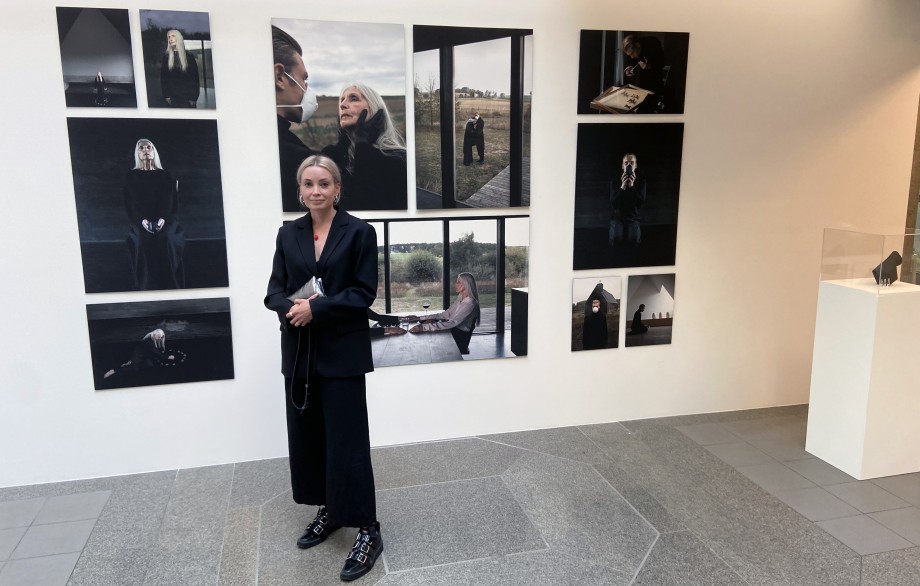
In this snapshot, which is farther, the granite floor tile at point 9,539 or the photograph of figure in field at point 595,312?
the photograph of figure in field at point 595,312

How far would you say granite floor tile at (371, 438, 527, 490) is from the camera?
365cm

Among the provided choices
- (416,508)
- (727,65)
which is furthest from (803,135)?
(416,508)

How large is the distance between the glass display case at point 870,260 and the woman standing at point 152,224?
3.95 metres

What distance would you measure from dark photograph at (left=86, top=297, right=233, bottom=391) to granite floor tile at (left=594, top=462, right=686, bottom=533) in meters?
2.38

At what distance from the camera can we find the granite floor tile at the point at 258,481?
3418 millimetres

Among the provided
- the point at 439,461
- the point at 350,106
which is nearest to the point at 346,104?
the point at 350,106

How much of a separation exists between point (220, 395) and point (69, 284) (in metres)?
1.05

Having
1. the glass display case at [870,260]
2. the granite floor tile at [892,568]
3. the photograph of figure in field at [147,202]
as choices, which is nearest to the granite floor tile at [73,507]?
the photograph of figure in field at [147,202]

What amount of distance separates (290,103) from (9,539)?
268cm

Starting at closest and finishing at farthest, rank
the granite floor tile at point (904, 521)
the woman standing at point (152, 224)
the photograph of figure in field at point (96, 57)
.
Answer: the granite floor tile at point (904, 521), the photograph of figure in field at point (96, 57), the woman standing at point (152, 224)

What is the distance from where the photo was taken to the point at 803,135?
4.43m

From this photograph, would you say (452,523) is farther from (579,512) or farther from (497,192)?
(497,192)

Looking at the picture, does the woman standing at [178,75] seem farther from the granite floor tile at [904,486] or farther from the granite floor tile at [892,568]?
the granite floor tile at [904,486]

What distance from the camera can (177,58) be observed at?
3.42 m
